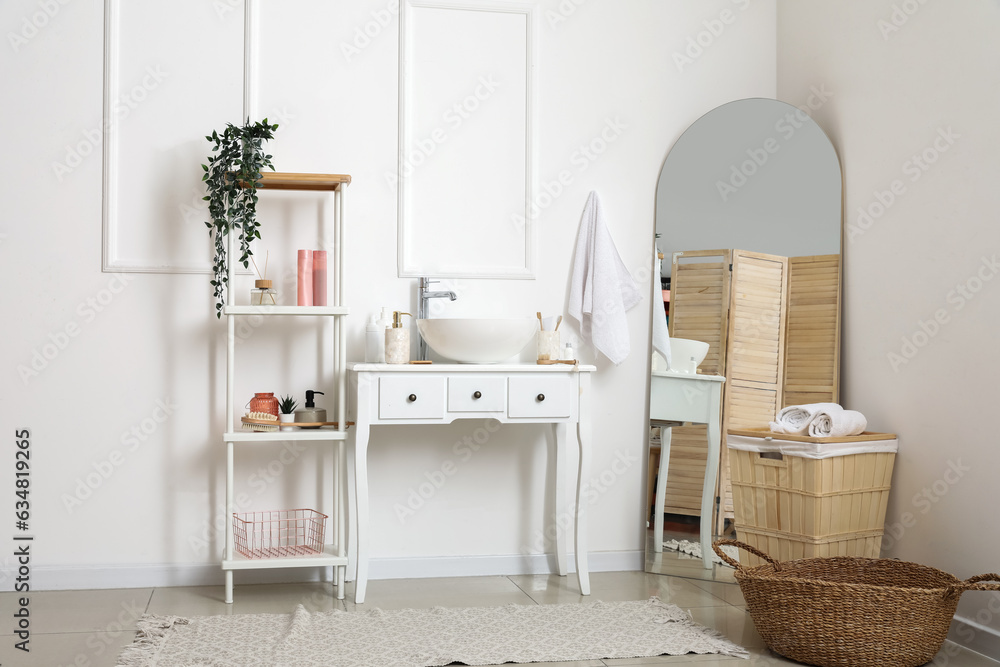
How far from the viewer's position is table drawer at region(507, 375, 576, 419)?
279cm

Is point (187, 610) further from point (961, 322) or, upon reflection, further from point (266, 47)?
point (961, 322)

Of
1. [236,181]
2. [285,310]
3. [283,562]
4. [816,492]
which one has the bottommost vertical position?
[283,562]

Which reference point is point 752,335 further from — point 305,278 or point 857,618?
point 305,278

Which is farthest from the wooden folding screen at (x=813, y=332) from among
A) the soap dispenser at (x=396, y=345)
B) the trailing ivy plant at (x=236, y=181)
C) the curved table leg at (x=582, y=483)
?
the trailing ivy plant at (x=236, y=181)

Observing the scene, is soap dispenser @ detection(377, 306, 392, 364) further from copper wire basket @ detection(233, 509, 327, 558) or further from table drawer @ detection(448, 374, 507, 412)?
copper wire basket @ detection(233, 509, 327, 558)

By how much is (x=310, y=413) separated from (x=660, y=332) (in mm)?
1382

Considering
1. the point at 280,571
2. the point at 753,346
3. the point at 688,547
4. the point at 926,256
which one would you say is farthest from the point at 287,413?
the point at 926,256

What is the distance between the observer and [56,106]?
2.89 metres

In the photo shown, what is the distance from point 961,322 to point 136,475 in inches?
109

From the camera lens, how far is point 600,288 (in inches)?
124

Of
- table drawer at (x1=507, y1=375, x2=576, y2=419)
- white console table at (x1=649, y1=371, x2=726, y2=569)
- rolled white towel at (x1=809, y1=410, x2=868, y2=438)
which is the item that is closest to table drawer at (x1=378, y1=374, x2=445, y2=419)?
table drawer at (x1=507, y1=375, x2=576, y2=419)

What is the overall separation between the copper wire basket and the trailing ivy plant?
0.77m

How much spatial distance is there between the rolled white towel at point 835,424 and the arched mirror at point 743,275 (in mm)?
295

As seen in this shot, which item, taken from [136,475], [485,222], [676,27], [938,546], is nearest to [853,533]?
[938,546]
